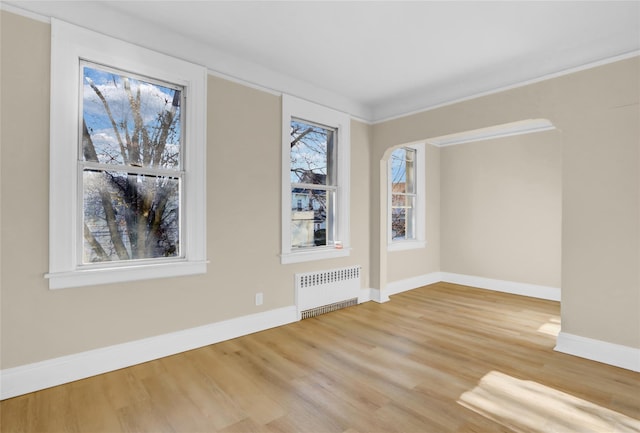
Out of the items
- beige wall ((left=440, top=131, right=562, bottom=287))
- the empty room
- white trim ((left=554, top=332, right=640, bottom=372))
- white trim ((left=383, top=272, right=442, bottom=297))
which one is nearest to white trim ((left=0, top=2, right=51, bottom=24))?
the empty room

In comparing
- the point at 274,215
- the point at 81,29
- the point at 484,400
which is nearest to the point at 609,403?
the point at 484,400

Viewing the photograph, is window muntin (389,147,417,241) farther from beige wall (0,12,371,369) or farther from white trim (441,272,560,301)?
beige wall (0,12,371,369)

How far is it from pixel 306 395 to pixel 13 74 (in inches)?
116

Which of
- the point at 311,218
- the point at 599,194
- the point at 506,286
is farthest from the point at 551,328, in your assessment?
the point at 311,218

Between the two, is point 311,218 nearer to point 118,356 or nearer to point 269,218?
point 269,218

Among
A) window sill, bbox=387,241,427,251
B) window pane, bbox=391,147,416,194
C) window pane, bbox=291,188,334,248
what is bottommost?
window sill, bbox=387,241,427,251

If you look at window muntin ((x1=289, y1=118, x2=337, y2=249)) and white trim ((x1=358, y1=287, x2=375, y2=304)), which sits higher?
window muntin ((x1=289, y1=118, x2=337, y2=249))

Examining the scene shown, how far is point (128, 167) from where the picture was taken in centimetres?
274

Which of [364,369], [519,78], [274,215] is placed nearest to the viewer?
→ [364,369]

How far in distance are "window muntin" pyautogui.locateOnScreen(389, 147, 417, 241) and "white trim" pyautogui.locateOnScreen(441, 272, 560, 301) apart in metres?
1.09

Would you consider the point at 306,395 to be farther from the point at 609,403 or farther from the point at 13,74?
the point at 13,74

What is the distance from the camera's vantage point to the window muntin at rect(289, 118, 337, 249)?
13.3 ft

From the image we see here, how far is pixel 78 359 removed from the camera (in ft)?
8.08

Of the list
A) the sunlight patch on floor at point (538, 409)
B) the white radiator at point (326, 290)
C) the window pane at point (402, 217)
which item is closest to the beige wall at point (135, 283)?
the white radiator at point (326, 290)
